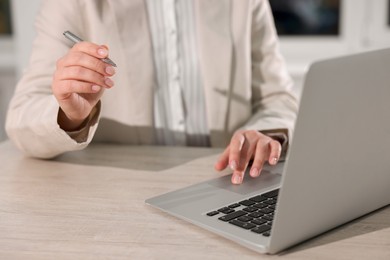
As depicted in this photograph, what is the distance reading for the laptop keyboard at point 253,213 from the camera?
2.50 feet

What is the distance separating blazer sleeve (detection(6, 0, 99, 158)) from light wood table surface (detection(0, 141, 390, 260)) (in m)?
0.05

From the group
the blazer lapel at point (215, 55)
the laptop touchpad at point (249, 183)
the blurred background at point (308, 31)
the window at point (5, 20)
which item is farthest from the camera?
the window at point (5, 20)

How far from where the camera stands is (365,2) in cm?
248

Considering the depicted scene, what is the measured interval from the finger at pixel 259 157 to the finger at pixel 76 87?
0.31 metres

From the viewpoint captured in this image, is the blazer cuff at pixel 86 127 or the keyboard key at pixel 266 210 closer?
the keyboard key at pixel 266 210

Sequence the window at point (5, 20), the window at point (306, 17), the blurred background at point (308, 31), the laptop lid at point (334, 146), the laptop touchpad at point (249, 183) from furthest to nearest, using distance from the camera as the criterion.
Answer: the window at point (5, 20) → the window at point (306, 17) → the blurred background at point (308, 31) → the laptop touchpad at point (249, 183) → the laptop lid at point (334, 146)

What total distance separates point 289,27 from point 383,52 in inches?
79.8

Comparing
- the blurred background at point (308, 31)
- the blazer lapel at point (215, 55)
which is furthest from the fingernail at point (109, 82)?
the blurred background at point (308, 31)

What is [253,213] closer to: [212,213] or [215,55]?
[212,213]

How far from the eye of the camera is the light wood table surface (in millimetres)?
737

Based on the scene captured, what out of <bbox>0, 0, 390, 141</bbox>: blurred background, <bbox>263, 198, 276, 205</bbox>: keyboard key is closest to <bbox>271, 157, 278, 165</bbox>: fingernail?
<bbox>263, 198, 276, 205</bbox>: keyboard key

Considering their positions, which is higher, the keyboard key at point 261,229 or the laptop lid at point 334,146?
the laptop lid at point 334,146

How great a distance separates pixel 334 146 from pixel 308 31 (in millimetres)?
2064

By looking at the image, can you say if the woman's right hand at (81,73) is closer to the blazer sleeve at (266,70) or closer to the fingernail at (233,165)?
the fingernail at (233,165)
